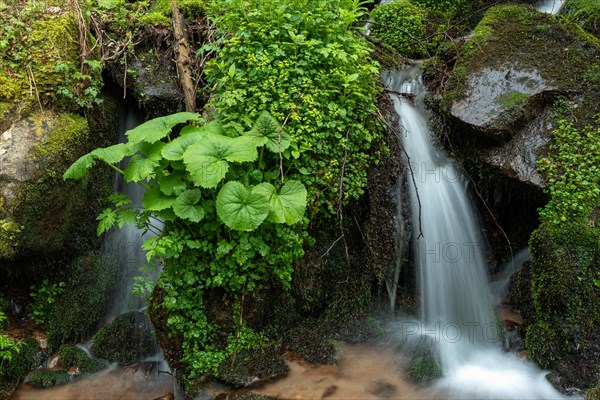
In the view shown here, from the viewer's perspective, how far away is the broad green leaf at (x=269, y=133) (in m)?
3.91

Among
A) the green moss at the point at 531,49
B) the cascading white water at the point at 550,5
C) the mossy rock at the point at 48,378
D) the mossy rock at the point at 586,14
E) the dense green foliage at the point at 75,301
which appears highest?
the cascading white water at the point at 550,5

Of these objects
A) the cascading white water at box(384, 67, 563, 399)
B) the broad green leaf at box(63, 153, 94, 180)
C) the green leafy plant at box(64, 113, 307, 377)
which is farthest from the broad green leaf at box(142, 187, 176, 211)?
the cascading white water at box(384, 67, 563, 399)


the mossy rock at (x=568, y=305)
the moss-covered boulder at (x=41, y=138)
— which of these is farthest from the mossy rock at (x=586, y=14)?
the moss-covered boulder at (x=41, y=138)

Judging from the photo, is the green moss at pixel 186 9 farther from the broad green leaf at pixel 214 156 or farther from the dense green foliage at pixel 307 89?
the broad green leaf at pixel 214 156

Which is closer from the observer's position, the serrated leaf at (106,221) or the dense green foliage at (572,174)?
the serrated leaf at (106,221)

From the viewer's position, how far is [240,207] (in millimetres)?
3529

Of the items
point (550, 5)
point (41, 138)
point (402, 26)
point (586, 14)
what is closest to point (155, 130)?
point (41, 138)

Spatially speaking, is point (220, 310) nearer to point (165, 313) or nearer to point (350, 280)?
point (165, 313)

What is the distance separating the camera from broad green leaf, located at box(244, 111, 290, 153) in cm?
391

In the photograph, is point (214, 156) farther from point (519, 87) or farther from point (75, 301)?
point (519, 87)

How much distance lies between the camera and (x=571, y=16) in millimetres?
6500

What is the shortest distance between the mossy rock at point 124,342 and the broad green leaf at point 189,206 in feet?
6.27

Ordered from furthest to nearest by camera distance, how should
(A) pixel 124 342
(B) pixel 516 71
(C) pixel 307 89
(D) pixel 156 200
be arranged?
1. (B) pixel 516 71
2. (A) pixel 124 342
3. (C) pixel 307 89
4. (D) pixel 156 200

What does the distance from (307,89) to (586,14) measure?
4.61 metres
